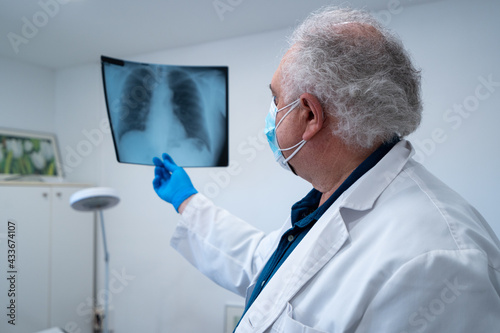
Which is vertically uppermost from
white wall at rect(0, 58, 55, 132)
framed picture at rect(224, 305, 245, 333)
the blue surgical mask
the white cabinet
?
white wall at rect(0, 58, 55, 132)

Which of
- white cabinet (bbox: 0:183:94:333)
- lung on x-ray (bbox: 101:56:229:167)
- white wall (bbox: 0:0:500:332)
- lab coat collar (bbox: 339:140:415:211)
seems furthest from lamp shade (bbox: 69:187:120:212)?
lab coat collar (bbox: 339:140:415:211)

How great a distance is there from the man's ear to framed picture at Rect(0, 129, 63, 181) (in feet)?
6.47

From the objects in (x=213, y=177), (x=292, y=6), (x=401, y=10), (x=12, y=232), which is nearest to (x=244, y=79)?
(x=292, y=6)

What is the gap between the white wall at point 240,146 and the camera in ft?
5.68

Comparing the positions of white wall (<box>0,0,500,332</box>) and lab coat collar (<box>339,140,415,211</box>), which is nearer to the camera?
lab coat collar (<box>339,140,415,211</box>)

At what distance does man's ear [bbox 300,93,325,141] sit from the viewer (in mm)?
795

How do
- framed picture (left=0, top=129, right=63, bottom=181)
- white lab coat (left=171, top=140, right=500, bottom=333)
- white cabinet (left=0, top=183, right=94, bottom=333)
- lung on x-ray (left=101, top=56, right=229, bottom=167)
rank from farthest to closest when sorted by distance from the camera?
framed picture (left=0, top=129, right=63, bottom=181)
lung on x-ray (left=101, top=56, right=229, bottom=167)
white cabinet (left=0, top=183, right=94, bottom=333)
white lab coat (left=171, top=140, right=500, bottom=333)

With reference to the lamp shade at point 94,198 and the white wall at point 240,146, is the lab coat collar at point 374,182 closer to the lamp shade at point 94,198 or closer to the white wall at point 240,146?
the white wall at point 240,146

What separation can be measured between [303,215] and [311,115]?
13.0 inches

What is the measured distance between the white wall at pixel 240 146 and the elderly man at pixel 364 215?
46.0 inches

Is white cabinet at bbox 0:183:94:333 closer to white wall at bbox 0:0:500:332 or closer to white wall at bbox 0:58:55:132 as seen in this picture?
white wall at bbox 0:0:500:332

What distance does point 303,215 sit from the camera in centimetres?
101

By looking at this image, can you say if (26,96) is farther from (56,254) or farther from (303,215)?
(303,215)

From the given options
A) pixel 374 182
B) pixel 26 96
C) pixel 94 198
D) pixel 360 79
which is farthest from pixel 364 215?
pixel 26 96
